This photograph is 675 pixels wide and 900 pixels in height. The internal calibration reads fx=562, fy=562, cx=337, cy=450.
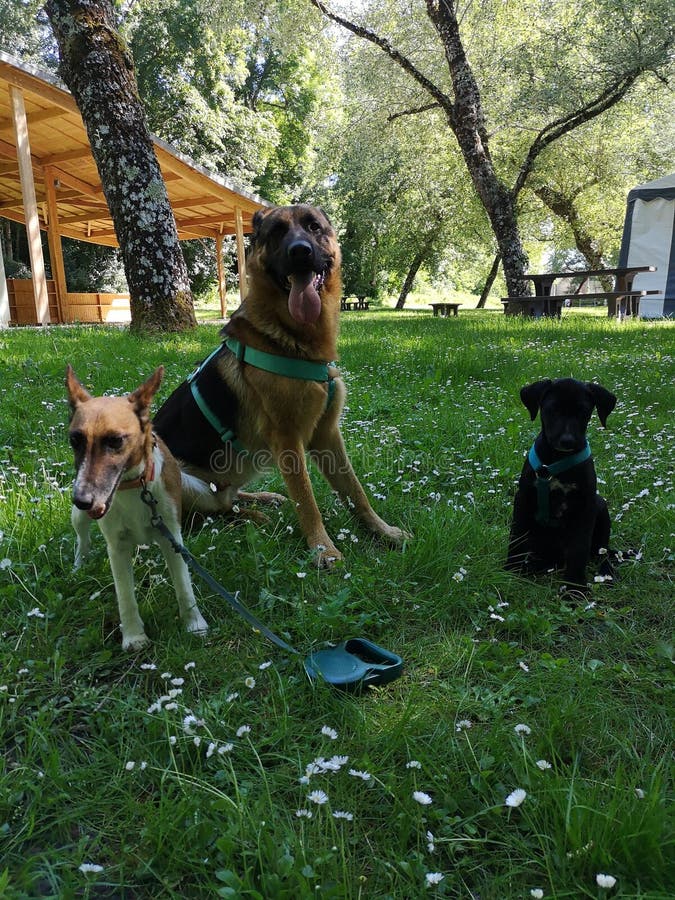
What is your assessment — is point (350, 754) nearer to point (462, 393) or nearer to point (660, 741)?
point (660, 741)

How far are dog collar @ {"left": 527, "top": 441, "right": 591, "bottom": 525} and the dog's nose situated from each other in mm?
1671

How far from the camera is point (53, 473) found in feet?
13.2

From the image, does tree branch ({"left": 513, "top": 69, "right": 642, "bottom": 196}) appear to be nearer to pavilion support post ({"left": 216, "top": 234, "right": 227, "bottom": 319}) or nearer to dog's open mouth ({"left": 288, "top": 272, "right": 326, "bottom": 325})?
pavilion support post ({"left": 216, "top": 234, "right": 227, "bottom": 319})

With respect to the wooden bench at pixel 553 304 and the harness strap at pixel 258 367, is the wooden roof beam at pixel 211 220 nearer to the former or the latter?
the wooden bench at pixel 553 304

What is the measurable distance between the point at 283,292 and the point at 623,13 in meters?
19.0

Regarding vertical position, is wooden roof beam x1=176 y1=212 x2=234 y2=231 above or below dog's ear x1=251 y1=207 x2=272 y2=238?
above

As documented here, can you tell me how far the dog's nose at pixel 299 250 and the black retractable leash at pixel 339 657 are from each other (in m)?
1.59

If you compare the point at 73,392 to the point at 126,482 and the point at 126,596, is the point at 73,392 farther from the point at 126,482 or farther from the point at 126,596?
the point at 126,596

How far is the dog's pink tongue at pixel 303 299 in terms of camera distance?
3207 millimetres

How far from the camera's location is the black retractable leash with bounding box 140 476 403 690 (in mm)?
2092

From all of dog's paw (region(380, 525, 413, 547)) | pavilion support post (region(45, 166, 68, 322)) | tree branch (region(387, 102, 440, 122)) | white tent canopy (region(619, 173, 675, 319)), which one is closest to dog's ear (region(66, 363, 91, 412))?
dog's paw (region(380, 525, 413, 547))

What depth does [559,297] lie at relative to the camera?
14.1 metres

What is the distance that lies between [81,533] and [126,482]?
0.80 m

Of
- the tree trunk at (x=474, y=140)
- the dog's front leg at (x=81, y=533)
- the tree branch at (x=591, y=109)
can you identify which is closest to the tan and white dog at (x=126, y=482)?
the dog's front leg at (x=81, y=533)
